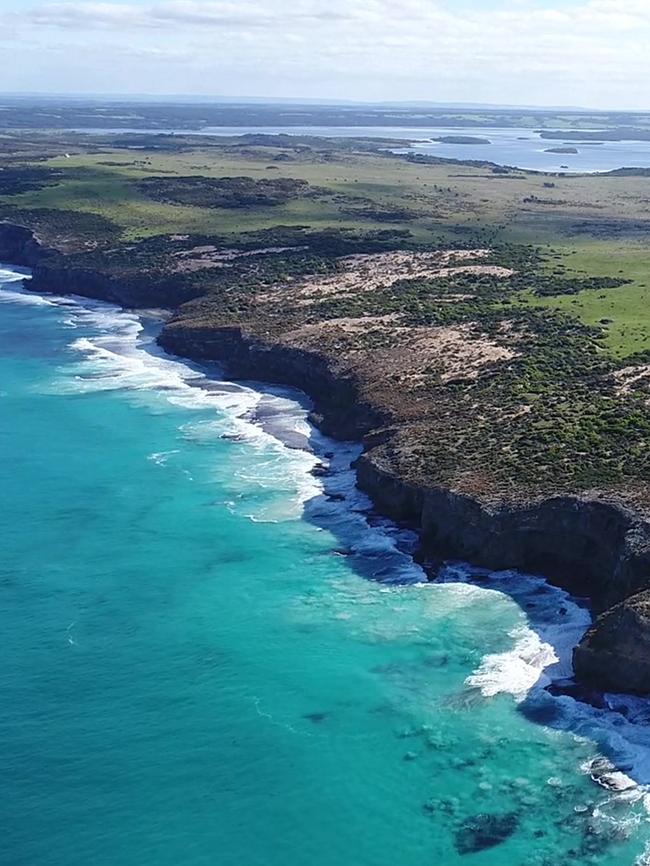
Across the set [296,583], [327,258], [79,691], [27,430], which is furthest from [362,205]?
[79,691]

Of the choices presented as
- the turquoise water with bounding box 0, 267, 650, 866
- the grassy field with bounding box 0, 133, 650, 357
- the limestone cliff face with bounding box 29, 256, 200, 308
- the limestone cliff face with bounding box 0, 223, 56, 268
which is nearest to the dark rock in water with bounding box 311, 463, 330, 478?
the turquoise water with bounding box 0, 267, 650, 866

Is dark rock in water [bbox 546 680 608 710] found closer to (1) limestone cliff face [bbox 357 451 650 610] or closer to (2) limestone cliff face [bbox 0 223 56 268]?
(1) limestone cliff face [bbox 357 451 650 610]

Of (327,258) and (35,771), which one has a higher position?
(327,258)

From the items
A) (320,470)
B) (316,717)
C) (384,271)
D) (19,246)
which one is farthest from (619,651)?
(19,246)

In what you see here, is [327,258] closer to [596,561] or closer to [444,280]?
[444,280]

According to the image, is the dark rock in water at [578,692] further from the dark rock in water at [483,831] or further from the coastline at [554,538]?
the dark rock in water at [483,831]

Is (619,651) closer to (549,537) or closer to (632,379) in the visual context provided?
(549,537)
